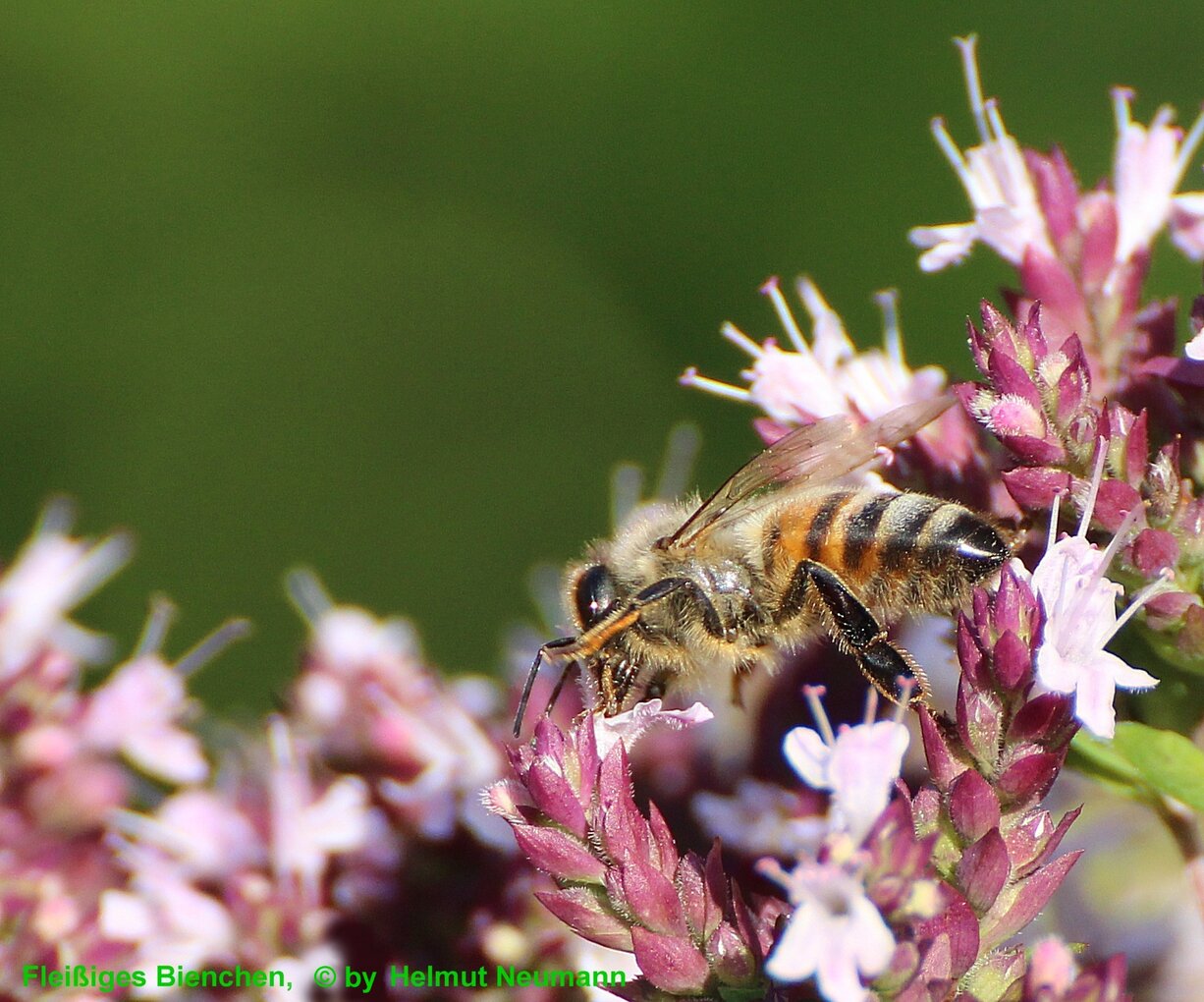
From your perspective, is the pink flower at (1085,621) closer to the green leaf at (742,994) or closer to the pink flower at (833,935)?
the pink flower at (833,935)

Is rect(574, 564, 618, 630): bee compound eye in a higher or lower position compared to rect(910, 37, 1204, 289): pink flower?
lower

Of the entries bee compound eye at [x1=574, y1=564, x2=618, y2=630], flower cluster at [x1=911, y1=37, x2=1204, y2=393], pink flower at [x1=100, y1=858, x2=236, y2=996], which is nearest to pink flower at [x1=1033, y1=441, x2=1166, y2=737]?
flower cluster at [x1=911, y1=37, x2=1204, y2=393]

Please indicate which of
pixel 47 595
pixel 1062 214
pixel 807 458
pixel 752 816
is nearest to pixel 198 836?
pixel 47 595

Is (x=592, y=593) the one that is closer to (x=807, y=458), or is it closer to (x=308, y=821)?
(x=807, y=458)

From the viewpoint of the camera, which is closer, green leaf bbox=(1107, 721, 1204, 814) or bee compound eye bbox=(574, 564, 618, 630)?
green leaf bbox=(1107, 721, 1204, 814)

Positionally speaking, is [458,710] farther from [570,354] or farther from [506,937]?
[570,354]

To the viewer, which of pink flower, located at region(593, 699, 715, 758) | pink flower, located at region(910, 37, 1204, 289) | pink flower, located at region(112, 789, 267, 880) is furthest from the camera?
pink flower, located at region(112, 789, 267, 880)

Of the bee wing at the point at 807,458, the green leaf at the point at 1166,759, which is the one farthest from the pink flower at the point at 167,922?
the green leaf at the point at 1166,759

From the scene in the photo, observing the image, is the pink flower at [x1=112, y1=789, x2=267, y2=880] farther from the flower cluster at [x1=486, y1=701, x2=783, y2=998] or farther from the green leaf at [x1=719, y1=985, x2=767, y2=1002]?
the green leaf at [x1=719, y1=985, x2=767, y2=1002]
